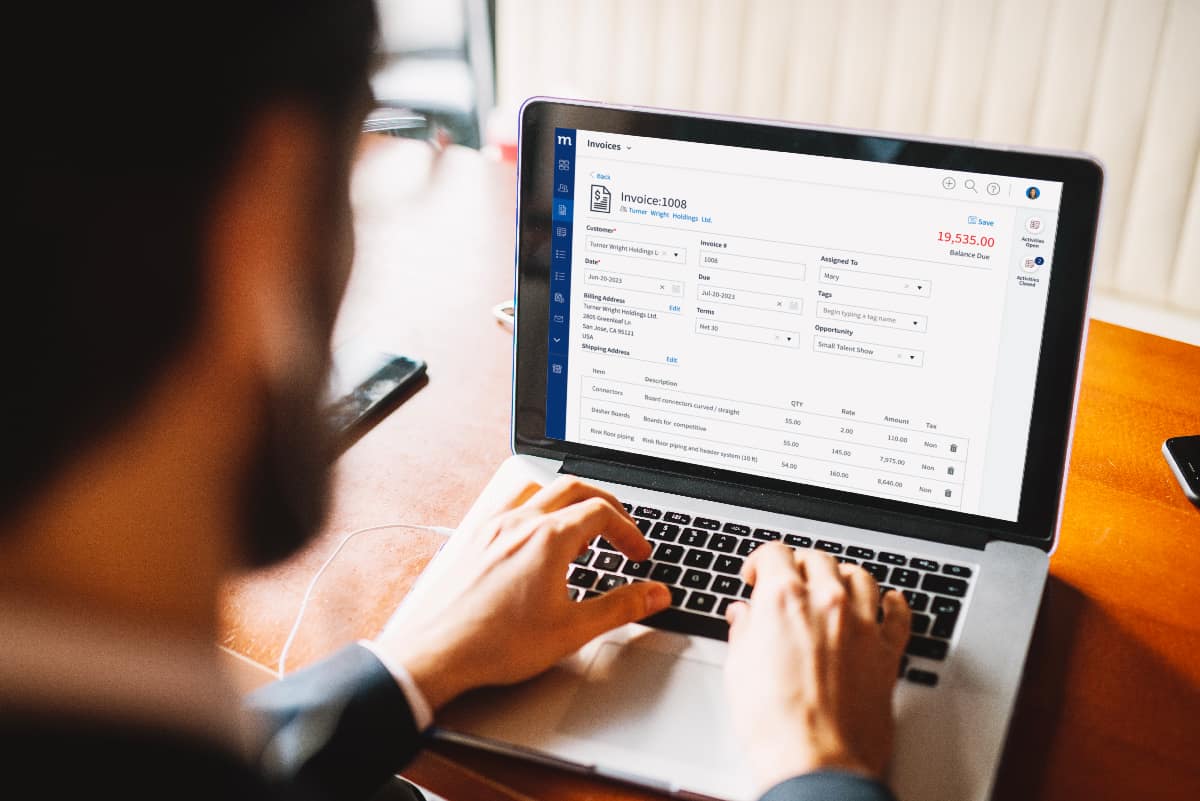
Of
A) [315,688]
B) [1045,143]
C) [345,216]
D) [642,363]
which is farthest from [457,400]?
[1045,143]

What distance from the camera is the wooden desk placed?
650mm

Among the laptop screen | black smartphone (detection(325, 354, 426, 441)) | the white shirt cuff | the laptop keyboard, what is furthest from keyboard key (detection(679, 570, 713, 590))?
black smartphone (detection(325, 354, 426, 441))

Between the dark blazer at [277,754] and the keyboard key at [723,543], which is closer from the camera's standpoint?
the dark blazer at [277,754]

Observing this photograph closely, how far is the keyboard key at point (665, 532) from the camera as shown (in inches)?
31.9

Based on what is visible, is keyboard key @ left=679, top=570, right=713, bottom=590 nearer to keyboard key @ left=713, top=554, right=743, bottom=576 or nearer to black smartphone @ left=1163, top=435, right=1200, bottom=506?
keyboard key @ left=713, top=554, right=743, bottom=576

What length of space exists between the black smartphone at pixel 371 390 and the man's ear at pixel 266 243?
1.78 ft

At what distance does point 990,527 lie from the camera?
782mm

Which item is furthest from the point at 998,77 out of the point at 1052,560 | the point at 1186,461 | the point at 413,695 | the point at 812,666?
the point at 413,695

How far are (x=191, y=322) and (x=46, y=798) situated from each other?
0.63ft

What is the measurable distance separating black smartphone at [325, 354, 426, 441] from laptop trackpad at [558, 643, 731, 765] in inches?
15.5

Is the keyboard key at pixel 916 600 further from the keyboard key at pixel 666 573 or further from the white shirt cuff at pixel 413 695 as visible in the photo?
the white shirt cuff at pixel 413 695

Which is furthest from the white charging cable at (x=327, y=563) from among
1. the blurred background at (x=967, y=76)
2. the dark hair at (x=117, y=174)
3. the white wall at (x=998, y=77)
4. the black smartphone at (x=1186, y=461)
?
the white wall at (x=998, y=77)

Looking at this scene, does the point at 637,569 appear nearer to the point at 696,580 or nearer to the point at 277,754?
the point at 696,580

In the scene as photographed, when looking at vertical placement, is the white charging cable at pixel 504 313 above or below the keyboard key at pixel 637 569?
above
